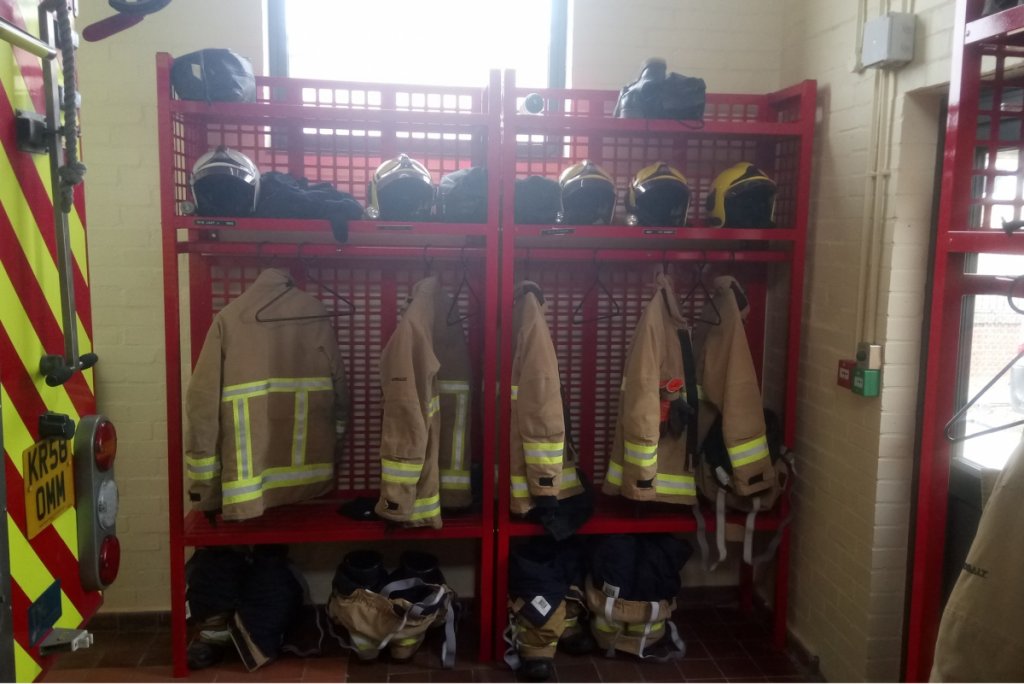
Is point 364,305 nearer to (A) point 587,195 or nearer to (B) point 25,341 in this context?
(A) point 587,195

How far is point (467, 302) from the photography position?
3.29m

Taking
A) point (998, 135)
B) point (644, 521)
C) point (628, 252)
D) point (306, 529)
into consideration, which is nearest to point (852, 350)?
point (628, 252)

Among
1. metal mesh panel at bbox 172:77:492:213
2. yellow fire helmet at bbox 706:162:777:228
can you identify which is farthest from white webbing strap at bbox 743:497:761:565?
metal mesh panel at bbox 172:77:492:213

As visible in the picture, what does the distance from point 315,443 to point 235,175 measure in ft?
3.39

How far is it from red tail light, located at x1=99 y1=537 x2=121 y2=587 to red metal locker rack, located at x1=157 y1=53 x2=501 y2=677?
121cm

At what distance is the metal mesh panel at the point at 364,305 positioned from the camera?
315 centimetres

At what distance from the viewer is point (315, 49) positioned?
10.9ft

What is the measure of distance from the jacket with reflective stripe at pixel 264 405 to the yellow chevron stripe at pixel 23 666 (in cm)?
134

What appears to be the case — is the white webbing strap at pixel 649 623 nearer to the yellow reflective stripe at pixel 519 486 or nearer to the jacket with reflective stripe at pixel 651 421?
the jacket with reflective stripe at pixel 651 421

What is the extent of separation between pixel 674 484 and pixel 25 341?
227 cm

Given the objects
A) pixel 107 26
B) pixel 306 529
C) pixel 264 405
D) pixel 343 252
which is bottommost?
pixel 306 529

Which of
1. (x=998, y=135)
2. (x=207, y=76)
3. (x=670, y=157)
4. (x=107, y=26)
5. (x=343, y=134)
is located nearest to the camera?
(x=998, y=135)

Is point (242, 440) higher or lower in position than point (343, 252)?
lower

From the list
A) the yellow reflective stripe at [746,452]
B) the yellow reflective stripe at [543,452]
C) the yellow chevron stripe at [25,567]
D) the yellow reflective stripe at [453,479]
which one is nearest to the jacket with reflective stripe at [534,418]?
the yellow reflective stripe at [543,452]
